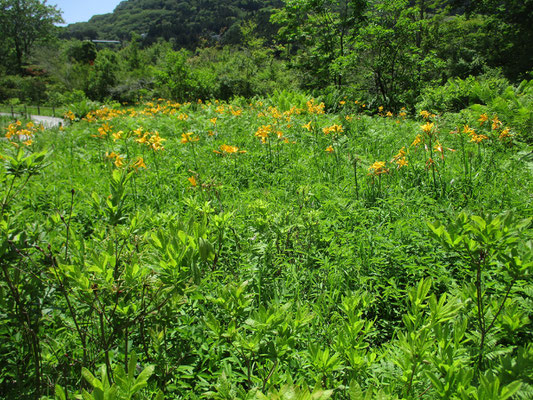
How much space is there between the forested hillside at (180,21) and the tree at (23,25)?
26268 mm

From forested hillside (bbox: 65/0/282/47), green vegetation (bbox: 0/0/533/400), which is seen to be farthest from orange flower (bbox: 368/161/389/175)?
forested hillside (bbox: 65/0/282/47)

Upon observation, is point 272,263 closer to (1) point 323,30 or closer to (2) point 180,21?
(1) point 323,30

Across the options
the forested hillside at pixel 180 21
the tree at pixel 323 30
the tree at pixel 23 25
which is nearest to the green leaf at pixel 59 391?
the tree at pixel 323 30

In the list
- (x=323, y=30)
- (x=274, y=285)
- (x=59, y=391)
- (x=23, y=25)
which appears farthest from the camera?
(x=23, y=25)

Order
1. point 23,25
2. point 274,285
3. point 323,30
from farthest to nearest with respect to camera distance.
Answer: point 23,25, point 323,30, point 274,285

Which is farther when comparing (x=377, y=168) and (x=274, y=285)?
(x=377, y=168)

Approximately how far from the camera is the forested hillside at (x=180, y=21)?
2985 inches

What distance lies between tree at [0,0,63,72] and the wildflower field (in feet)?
178

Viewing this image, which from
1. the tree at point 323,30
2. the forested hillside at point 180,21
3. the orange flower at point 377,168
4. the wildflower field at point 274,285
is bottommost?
the wildflower field at point 274,285

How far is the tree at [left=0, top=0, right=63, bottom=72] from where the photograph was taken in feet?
141

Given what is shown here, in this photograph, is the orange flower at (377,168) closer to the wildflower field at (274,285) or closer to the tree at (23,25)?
the wildflower field at (274,285)

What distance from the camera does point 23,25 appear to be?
4572 cm

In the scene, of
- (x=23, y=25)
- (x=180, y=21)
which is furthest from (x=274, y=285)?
(x=180, y=21)

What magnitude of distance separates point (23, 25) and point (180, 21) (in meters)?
56.3
